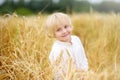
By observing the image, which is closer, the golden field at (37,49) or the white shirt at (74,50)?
the golden field at (37,49)

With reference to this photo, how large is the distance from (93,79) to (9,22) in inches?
55.5

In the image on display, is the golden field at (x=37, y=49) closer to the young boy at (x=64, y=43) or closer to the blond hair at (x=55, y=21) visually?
the young boy at (x=64, y=43)

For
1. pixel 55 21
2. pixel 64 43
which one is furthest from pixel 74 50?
pixel 55 21

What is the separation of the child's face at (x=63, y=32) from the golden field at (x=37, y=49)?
0.22 m

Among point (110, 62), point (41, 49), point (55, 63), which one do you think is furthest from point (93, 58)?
point (55, 63)

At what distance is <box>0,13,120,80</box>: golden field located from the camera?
321 cm

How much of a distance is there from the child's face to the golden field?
22 centimetres

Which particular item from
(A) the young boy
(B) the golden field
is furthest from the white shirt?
(B) the golden field

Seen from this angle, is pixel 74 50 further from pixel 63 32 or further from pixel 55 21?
pixel 55 21

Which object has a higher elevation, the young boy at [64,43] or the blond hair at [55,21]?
the blond hair at [55,21]

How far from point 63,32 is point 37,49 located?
15.4 inches

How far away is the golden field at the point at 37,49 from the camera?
321 centimetres

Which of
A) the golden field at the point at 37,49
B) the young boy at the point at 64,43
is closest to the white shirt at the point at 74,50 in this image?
the young boy at the point at 64,43

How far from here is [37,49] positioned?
12.4 ft
